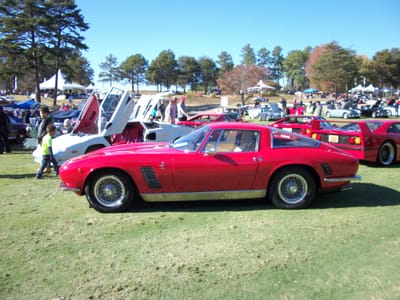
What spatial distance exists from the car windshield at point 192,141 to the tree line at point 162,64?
144 feet

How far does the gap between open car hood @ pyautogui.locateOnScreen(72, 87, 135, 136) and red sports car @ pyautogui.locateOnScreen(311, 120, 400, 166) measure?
4.89 metres

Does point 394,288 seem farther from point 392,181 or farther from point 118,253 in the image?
point 392,181

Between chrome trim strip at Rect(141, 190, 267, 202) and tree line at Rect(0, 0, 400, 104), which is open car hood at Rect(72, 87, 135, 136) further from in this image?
tree line at Rect(0, 0, 400, 104)

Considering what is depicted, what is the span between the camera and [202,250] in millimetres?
3846

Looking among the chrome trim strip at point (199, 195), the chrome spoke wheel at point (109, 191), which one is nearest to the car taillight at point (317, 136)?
the chrome trim strip at point (199, 195)

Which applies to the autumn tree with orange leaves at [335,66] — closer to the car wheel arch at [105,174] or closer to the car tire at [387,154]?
the car tire at [387,154]

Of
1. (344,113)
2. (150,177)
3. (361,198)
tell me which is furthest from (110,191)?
(344,113)

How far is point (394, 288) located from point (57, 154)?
6.95 m

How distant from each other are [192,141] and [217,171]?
2.15 feet

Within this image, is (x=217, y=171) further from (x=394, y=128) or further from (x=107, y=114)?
(x=394, y=128)

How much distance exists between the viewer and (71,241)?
4.13 m

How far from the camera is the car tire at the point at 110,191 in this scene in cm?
503

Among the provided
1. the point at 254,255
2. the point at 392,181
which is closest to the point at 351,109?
the point at 392,181

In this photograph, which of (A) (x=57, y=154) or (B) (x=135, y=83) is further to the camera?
(B) (x=135, y=83)
